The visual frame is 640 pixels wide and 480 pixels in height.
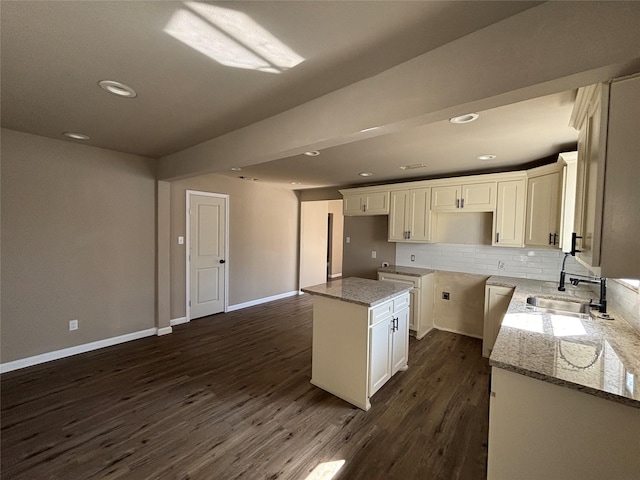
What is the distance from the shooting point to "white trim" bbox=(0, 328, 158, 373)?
2.94 metres

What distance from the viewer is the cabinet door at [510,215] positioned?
134 inches

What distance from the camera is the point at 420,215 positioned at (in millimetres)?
4172

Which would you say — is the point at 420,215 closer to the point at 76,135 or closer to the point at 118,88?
the point at 118,88

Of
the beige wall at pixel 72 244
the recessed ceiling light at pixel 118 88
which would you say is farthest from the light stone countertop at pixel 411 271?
the recessed ceiling light at pixel 118 88

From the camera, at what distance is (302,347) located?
12.0 ft

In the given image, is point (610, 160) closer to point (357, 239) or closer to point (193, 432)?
point (193, 432)

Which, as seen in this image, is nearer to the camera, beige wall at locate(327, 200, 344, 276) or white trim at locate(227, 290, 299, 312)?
white trim at locate(227, 290, 299, 312)

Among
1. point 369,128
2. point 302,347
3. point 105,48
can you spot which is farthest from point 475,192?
point 105,48

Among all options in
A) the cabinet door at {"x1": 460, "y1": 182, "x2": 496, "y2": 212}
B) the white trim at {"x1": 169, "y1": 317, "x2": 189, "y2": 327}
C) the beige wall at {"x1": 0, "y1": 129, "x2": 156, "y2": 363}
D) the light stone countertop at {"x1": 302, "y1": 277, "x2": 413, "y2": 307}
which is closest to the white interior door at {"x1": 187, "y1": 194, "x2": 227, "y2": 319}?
the white trim at {"x1": 169, "y1": 317, "x2": 189, "y2": 327}

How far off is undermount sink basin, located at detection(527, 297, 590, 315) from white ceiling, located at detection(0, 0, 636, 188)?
1518 millimetres

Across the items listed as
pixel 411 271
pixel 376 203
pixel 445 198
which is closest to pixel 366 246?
pixel 376 203

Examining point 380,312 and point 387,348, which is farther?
point 387,348

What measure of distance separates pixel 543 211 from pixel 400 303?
2.00m

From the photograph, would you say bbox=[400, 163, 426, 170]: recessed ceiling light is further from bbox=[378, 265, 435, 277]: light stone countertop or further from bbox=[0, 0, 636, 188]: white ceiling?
bbox=[378, 265, 435, 277]: light stone countertop
